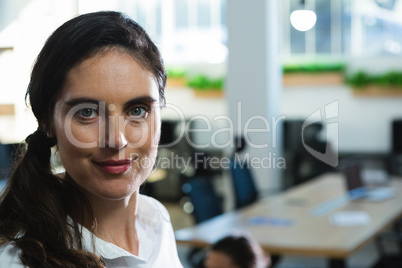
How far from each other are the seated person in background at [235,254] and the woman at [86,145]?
179 cm

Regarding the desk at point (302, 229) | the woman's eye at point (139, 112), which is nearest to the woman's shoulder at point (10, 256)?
the woman's eye at point (139, 112)

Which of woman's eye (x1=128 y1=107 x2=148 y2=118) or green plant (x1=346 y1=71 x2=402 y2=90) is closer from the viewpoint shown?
woman's eye (x1=128 y1=107 x2=148 y2=118)

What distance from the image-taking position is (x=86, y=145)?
2.34 ft

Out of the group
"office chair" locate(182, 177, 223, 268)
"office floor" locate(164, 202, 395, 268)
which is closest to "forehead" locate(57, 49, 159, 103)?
"office chair" locate(182, 177, 223, 268)

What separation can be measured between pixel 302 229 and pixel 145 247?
3043mm

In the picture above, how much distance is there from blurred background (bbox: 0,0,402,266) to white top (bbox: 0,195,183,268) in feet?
15.9

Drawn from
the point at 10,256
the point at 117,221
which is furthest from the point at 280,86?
the point at 10,256

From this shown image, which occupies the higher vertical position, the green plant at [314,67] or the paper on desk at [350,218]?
the green plant at [314,67]

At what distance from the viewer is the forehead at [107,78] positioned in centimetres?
70

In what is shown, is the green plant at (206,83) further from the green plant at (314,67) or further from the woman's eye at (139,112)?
the woman's eye at (139,112)

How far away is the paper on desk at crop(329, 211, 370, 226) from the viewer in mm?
3918

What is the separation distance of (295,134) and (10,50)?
633cm

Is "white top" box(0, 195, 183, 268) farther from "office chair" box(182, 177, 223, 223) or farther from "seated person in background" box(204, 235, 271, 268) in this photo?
"office chair" box(182, 177, 223, 223)

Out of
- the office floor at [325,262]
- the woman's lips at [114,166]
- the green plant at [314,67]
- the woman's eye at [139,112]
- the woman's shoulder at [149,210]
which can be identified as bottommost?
the office floor at [325,262]
